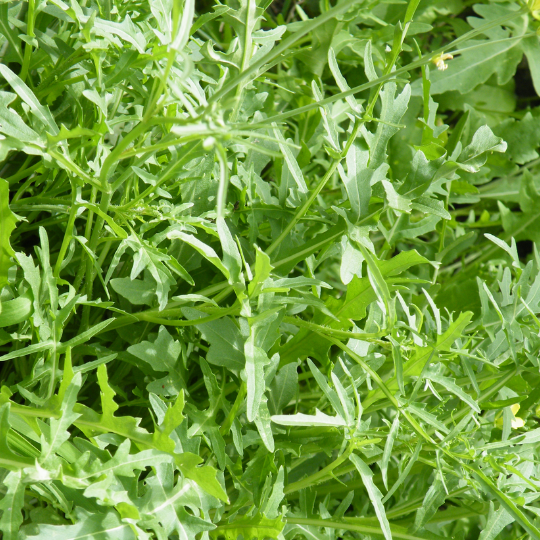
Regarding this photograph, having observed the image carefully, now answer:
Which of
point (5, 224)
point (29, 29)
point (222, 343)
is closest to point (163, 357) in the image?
point (222, 343)

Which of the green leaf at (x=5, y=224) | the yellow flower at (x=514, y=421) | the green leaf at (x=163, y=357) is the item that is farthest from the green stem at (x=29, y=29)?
the yellow flower at (x=514, y=421)

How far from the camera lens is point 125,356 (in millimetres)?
486

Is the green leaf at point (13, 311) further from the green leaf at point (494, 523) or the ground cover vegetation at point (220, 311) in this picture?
the green leaf at point (494, 523)

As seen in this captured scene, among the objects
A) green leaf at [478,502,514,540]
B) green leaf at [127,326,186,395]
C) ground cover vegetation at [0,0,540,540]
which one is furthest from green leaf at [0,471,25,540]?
Answer: green leaf at [478,502,514,540]

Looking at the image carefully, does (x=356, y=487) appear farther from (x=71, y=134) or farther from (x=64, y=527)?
(x=71, y=134)

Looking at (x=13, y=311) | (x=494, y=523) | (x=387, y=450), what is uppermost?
(x=13, y=311)

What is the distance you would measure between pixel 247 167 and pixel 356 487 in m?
0.34

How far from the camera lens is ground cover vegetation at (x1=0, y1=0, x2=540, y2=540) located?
37 cm

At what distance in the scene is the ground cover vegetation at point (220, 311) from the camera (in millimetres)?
374

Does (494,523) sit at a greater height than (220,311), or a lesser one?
lesser

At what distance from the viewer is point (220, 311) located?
421 mm

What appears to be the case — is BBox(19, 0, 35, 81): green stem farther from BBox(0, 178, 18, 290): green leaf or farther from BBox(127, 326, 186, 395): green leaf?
BBox(127, 326, 186, 395): green leaf

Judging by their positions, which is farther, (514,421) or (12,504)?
(514,421)

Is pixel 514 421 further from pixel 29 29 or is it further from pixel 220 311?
pixel 29 29
